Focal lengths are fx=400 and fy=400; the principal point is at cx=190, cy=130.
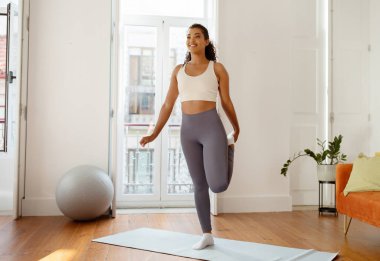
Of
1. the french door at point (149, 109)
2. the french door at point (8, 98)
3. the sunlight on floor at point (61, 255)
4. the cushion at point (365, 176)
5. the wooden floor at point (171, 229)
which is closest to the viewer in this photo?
the sunlight on floor at point (61, 255)

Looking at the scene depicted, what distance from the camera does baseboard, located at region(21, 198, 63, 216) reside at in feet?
12.4

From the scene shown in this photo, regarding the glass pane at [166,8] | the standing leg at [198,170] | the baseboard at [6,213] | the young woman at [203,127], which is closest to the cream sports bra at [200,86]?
the young woman at [203,127]

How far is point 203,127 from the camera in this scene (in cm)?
255

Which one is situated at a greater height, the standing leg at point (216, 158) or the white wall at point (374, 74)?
the white wall at point (374, 74)

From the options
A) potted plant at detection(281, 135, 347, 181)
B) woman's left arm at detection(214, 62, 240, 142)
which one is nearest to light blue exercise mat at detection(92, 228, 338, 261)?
woman's left arm at detection(214, 62, 240, 142)

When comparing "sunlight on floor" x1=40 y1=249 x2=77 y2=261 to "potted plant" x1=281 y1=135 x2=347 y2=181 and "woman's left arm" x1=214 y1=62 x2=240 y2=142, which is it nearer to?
"woman's left arm" x1=214 y1=62 x2=240 y2=142

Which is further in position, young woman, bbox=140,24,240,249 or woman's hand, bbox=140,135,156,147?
woman's hand, bbox=140,135,156,147

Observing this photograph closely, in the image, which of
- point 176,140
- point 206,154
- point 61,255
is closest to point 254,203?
point 176,140

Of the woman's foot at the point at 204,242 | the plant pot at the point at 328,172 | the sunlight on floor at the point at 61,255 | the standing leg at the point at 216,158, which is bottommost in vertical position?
the sunlight on floor at the point at 61,255

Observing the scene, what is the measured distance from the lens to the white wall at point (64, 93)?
381 cm

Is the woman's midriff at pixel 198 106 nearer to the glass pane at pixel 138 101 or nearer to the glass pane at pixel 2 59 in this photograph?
the glass pane at pixel 138 101

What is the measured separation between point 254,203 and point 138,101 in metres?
1.68

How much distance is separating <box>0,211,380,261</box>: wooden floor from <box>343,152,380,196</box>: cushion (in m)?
0.39

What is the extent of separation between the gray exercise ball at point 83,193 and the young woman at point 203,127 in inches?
38.1
